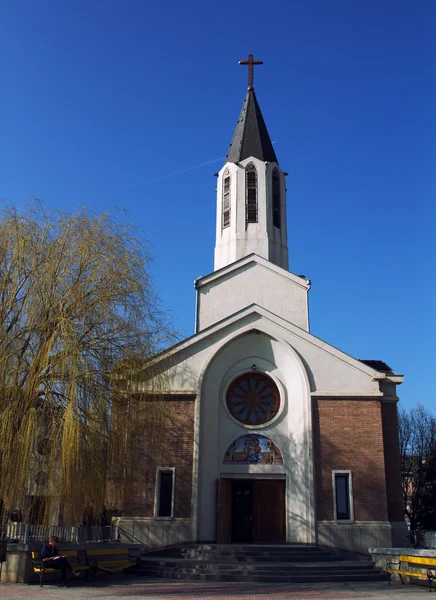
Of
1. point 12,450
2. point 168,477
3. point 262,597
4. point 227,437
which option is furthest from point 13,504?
point 227,437

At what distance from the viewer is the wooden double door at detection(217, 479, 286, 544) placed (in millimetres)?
20328

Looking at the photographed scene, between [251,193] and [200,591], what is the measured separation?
18.9 meters

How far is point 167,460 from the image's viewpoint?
2036 centimetres

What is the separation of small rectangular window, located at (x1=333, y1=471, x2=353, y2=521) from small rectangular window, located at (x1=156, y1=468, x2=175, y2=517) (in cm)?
571

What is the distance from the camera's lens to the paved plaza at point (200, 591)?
38.7 ft

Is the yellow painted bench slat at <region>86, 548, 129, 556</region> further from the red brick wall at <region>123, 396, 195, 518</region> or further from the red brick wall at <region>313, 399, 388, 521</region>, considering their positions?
the red brick wall at <region>313, 399, 388, 521</region>

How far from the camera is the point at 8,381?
12523 millimetres

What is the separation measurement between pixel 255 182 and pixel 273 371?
10221 mm

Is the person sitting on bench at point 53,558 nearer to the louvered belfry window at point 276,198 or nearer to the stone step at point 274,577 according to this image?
the stone step at point 274,577

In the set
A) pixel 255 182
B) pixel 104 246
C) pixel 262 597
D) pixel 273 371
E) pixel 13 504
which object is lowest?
pixel 262 597

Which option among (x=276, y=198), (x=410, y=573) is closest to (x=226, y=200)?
(x=276, y=198)

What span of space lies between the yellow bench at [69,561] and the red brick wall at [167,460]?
5142 mm

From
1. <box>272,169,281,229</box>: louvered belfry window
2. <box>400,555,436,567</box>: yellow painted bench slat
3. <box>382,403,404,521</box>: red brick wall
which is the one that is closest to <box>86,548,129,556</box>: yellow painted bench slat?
<box>400,555,436,567</box>: yellow painted bench slat

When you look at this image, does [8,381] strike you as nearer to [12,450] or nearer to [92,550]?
[12,450]
